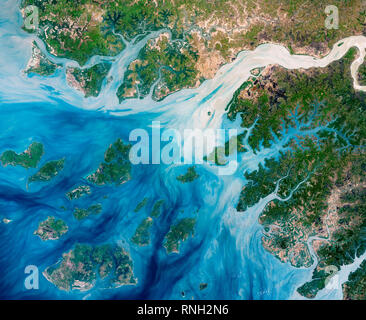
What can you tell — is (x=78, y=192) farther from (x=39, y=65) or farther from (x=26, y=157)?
(x=39, y=65)

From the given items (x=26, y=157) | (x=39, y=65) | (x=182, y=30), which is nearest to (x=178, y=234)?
(x=26, y=157)

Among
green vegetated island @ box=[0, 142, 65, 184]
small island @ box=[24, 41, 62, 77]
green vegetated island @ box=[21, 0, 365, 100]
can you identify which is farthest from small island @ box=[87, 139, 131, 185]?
small island @ box=[24, 41, 62, 77]

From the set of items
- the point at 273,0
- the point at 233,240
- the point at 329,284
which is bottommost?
the point at 329,284

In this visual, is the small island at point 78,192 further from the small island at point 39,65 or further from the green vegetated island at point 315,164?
the green vegetated island at point 315,164
